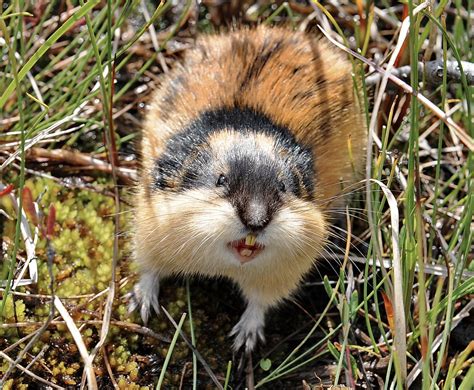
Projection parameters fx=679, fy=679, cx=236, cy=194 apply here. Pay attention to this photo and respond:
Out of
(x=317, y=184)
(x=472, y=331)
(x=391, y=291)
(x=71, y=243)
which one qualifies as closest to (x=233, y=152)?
(x=317, y=184)

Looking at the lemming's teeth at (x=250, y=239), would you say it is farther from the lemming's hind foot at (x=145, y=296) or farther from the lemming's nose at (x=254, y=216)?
the lemming's hind foot at (x=145, y=296)

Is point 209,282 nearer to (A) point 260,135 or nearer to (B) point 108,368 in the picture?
(B) point 108,368

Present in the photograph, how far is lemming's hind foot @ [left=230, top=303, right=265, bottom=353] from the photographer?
4.30 m

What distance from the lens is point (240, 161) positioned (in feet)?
12.2

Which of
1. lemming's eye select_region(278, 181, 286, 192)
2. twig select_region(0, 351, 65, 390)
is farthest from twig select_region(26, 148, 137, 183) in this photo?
twig select_region(0, 351, 65, 390)

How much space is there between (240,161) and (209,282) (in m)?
1.19

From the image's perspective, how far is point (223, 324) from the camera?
14.6 feet

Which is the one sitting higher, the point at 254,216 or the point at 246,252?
the point at 254,216

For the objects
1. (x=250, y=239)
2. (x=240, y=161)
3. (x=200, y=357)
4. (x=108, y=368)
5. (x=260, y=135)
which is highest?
(x=260, y=135)

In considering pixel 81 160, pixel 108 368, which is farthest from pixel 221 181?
pixel 81 160

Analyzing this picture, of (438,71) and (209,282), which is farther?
(209,282)

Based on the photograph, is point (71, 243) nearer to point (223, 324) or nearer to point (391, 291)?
point (223, 324)

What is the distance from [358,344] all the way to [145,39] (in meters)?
3.02

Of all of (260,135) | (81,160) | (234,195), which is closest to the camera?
(234,195)
